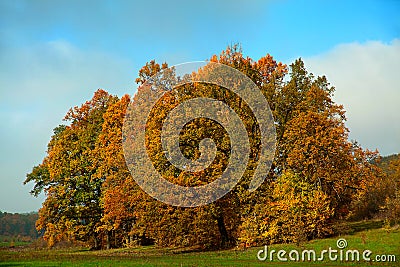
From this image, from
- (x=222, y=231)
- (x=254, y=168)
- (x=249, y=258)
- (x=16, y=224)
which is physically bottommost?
(x=249, y=258)

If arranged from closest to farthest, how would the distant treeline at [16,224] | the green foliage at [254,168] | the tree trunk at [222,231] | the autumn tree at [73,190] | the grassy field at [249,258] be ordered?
the grassy field at [249,258] → the green foliage at [254,168] → the tree trunk at [222,231] → the autumn tree at [73,190] → the distant treeline at [16,224]

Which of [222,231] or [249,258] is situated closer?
[249,258]

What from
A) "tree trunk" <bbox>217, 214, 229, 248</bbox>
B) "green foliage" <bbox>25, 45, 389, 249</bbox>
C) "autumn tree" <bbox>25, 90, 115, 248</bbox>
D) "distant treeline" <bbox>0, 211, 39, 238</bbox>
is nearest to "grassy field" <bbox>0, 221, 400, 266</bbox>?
"green foliage" <bbox>25, 45, 389, 249</bbox>

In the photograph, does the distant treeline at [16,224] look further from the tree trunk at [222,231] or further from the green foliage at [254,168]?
the tree trunk at [222,231]

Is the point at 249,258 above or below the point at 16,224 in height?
below

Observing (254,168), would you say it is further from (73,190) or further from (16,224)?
(16,224)

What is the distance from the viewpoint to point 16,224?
87.1m

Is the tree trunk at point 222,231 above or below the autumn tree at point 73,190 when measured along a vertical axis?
below

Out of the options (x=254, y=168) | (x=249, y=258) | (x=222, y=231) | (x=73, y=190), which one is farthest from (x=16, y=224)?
(x=249, y=258)

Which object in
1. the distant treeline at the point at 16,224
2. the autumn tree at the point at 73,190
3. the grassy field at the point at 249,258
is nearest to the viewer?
the grassy field at the point at 249,258

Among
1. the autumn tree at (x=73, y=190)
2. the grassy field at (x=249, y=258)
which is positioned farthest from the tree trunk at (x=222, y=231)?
the autumn tree at (x=73, y=190)

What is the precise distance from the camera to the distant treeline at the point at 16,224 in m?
83.3

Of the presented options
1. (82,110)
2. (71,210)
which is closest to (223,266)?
(71,210)

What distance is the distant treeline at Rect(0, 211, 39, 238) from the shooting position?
83312 mm
